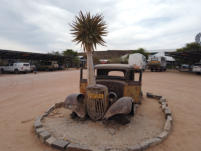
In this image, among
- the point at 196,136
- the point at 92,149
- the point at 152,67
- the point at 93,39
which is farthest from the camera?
the point at 152,67

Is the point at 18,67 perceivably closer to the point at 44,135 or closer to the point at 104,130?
the point at 44,135

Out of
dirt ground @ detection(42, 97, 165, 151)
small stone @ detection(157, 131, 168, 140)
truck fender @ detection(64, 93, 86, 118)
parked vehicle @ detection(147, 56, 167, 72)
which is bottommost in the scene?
dirt ground @ detection(42, 97, 165, 151)

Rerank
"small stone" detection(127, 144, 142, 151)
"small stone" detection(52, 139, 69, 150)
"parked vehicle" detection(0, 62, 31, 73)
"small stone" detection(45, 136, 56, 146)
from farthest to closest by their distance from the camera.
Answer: "parked vehicle" detection(0, 62, 31, 73) → "small stone" detection(45, 136, 56, 146) → "small stone" detection(52, 139, 69, 150) → "small stone" detection(127, 144, 142, 151)

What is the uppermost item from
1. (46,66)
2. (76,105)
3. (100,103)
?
(46,66)

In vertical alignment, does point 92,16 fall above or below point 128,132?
above

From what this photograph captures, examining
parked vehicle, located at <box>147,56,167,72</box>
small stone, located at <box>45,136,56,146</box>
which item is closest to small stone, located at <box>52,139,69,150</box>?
small stone, located at <box>45,136,56,146</box>

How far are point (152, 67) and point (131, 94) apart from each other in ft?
66.2

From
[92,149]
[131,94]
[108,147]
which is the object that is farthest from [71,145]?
[131,94]

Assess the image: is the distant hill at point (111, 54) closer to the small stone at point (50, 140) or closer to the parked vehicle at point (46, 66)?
the parked vehicle at point (46, 66)

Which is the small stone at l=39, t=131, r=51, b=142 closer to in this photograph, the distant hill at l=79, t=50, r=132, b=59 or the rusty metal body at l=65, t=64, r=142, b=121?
the rusty metal body at l=65, t=64, r=142, b=121

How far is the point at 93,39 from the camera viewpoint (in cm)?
481

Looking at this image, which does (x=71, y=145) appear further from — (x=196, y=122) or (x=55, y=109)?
(x=196, y=122)

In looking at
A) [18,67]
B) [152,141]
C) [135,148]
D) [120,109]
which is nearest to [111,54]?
[18,67]

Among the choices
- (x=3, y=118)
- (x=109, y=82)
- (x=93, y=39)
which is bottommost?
(x=3, y=118)
